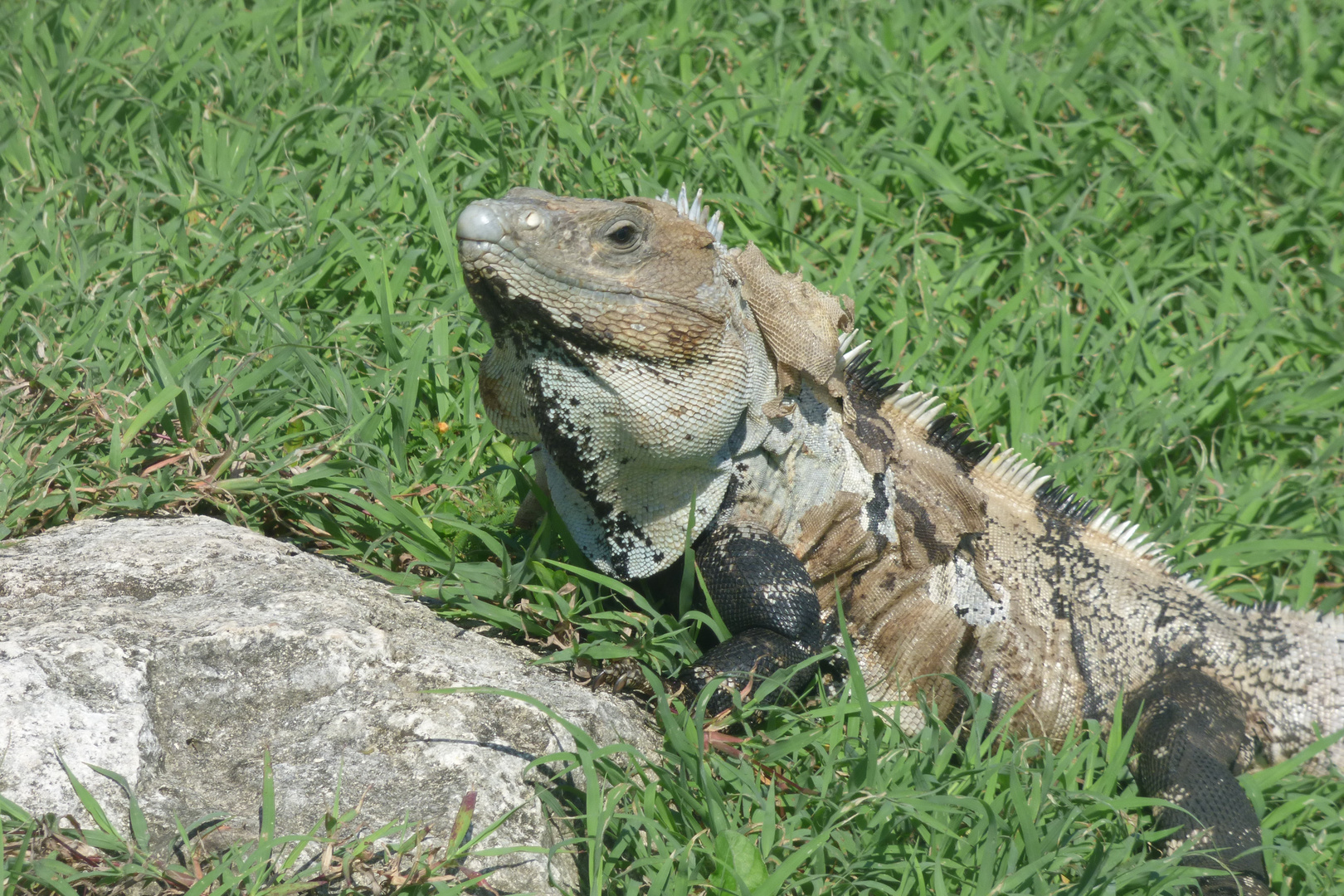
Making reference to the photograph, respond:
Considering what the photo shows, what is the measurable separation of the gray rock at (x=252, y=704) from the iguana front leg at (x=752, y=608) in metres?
0.22

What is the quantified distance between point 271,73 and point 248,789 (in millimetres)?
3112

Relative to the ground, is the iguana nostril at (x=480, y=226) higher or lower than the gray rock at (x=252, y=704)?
higher

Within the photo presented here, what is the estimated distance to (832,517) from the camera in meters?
3.21

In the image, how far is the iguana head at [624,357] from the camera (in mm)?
2730

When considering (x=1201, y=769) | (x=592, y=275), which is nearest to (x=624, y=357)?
(x=592, y=275)

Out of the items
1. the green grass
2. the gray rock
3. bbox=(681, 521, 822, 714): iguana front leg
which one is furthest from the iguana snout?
the gray rock

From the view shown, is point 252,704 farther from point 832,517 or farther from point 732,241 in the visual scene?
point 732,241

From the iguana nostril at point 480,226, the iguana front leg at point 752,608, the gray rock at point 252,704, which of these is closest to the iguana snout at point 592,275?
the iguana nostril at point 480,226

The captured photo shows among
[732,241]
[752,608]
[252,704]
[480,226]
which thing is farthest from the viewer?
[732,241]

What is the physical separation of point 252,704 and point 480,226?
108 centimetres

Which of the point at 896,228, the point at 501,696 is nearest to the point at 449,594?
the point at 501,696

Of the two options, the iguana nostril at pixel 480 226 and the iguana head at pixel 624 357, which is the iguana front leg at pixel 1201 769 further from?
the iguana nostril at pixel 480 226

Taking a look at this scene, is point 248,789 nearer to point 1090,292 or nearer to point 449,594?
point 449,594

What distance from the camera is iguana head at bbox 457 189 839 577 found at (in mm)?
2730
